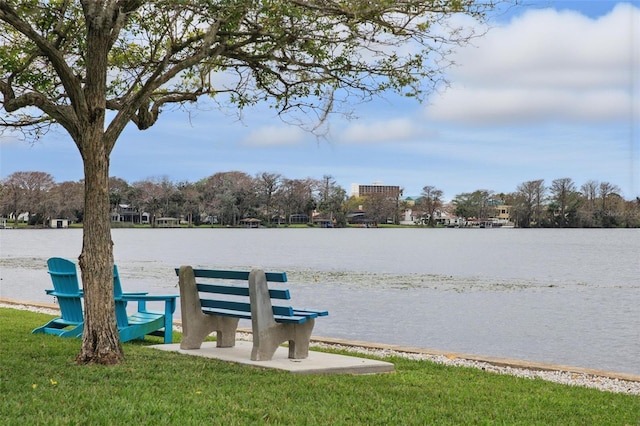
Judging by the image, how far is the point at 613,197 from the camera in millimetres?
142875

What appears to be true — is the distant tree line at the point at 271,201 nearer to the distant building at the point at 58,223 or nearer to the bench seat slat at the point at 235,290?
the distant building at the point at 58,223

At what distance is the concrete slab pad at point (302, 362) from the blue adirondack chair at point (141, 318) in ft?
1.83

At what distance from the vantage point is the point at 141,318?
10203 mm

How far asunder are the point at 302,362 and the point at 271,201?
424 ft

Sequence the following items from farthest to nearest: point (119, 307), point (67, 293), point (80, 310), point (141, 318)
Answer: point (141, 318) → point (80, 310) → point (67, 293) → point (119, 307)

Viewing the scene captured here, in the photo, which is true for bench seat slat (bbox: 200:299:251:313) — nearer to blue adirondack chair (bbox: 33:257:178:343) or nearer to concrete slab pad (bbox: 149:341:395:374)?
concrete slab pad (bbox: 149:341:395:374)

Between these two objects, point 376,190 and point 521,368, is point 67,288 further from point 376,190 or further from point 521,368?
point 376,190

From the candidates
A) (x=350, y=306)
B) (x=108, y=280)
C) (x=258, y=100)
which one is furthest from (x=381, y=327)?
(x=108, y=280)

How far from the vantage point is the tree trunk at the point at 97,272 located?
7.46 metres

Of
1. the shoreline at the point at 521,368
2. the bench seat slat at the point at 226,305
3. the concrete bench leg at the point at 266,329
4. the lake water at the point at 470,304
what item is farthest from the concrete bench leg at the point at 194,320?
the lake water at the point at 470,304

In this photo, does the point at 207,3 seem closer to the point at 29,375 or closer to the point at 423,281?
the point at 29,375

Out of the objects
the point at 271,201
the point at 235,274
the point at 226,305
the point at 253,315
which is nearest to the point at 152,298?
the point at 226,305

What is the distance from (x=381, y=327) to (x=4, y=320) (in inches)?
333

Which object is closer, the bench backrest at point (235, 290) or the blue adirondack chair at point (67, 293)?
the bench backrest at point (235, 290)
